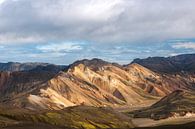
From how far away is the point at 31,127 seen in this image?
126 meters

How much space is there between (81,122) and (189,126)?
8067 cm

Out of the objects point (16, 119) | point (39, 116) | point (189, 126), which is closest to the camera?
point (189, 126)

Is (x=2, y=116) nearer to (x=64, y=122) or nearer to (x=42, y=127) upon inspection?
(x=64, y=122)

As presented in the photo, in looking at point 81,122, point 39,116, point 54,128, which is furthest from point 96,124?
point 54,128

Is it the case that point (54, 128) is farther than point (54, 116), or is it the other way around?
point (54, 116)

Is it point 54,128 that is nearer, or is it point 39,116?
point 54,128

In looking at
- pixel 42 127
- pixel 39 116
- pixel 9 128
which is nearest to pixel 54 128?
pixel 42 127

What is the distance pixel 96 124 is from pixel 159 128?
70.2 metres

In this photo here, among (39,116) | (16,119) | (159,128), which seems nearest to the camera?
(159,128)

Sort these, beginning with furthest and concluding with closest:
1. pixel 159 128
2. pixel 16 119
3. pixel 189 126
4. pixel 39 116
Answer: pixel 39 116 < pixel 16 119 < pixel 159 128 < pixel 189 126

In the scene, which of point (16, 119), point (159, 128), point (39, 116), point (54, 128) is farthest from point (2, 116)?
point (159, 128)

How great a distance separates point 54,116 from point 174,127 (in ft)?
258

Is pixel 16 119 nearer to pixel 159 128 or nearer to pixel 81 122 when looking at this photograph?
pixel 81 122

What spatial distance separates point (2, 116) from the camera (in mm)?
176750
